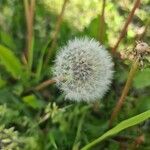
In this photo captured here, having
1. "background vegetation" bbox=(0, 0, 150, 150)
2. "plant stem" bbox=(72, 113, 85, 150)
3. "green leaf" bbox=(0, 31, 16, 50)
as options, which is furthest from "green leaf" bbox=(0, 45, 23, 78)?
"plant stem" bbox=(72, 113, 85, 150)

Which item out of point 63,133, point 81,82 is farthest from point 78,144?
point 81,82

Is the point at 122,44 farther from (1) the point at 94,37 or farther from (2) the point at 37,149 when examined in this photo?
(2) the point at 37,149

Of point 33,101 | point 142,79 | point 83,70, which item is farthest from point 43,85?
point 142,79

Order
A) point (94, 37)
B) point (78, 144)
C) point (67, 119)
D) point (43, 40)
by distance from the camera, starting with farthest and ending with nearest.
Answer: point (43, 40) → point (94, 37) → point (67, 119) → point (78, 144)

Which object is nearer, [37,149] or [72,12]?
[37,149]

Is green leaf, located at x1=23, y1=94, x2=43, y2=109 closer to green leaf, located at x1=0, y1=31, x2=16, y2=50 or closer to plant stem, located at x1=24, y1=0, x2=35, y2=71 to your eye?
plant stem, located at x1=24, y1=0, x2=35, y2=71

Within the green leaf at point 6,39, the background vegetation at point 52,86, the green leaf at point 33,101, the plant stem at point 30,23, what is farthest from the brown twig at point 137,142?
the green leaf at point 6,39

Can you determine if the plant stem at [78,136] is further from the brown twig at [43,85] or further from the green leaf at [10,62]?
the green leaf at [10,62]
